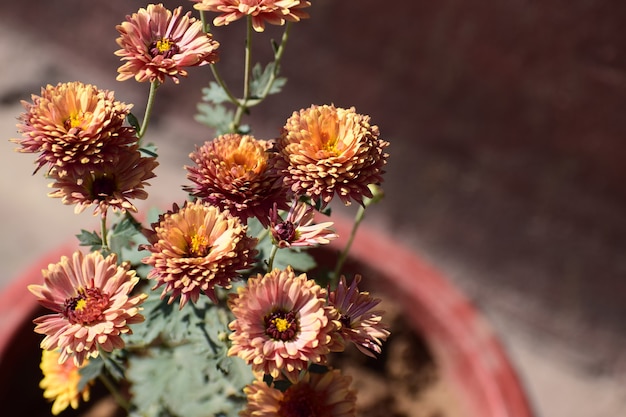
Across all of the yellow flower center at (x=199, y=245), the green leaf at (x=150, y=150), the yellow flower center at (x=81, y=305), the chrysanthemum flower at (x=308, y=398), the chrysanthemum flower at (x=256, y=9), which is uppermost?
the chrysanthemum flower at (x=256, y=9)

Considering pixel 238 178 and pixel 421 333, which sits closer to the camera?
pixel 238 178

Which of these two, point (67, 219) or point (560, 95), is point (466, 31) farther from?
point (67, 219)

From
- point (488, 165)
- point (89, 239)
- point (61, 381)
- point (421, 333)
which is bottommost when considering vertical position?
point (61, 381)

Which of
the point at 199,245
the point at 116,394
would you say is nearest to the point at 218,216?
the point at 199,245

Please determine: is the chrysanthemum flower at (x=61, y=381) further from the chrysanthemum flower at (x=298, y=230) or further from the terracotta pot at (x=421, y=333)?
the chrysanthemum flower at (x=298, y=230)

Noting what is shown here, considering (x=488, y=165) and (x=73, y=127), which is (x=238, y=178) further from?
(x=488, y=165)

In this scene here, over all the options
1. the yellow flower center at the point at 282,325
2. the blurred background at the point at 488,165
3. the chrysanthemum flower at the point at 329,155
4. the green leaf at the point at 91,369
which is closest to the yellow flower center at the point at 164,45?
the chrysanthemum flower at the point at 329,155

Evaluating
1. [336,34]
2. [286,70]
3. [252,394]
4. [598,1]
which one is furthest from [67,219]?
[598,1]
